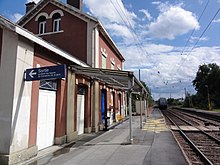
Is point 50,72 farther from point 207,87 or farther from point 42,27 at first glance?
point 207,87

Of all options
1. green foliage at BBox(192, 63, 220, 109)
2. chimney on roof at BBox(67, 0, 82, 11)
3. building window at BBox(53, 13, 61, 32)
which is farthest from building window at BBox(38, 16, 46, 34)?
green foliage at BBox(192, 63, 220, 109)

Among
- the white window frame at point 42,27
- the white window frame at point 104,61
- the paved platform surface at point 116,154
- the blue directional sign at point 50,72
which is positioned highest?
the white window frame at point 42,27

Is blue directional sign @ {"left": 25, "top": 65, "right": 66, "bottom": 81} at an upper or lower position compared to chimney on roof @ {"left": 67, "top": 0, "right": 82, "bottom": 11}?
lower

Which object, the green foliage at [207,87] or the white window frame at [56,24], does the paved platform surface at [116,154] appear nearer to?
the white window frame at [56,24]

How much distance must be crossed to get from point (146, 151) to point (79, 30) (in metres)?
9.48

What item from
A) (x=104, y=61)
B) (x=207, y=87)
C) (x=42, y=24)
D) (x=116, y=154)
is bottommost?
(x=116, y=154)

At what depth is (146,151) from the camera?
25.6 feet

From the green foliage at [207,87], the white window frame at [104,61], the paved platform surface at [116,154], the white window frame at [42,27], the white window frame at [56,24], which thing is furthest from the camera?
the green foliage at [207,87]

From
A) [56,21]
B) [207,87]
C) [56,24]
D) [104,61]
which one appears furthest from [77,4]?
[207,87]

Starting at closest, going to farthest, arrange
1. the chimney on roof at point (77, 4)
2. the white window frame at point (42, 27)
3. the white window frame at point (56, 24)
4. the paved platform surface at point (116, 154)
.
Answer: the paved platform surface at point (116, 154), the white window frame at point (56, 24), the white window frame at point (42, 27), the chimney on roof at point (77, 4)

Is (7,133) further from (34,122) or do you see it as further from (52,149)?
(52,149)

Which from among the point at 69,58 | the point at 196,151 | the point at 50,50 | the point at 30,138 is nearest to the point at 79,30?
the point at 69,58

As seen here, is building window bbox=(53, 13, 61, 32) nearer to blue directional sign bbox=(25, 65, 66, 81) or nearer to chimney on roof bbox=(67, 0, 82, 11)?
chimney on roof bbox=(67, 0, 82, 11)

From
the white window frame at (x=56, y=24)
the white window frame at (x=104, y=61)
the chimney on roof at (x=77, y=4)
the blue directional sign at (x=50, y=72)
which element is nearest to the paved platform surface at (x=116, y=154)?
the blue directional sign at (x=50, y=72)
